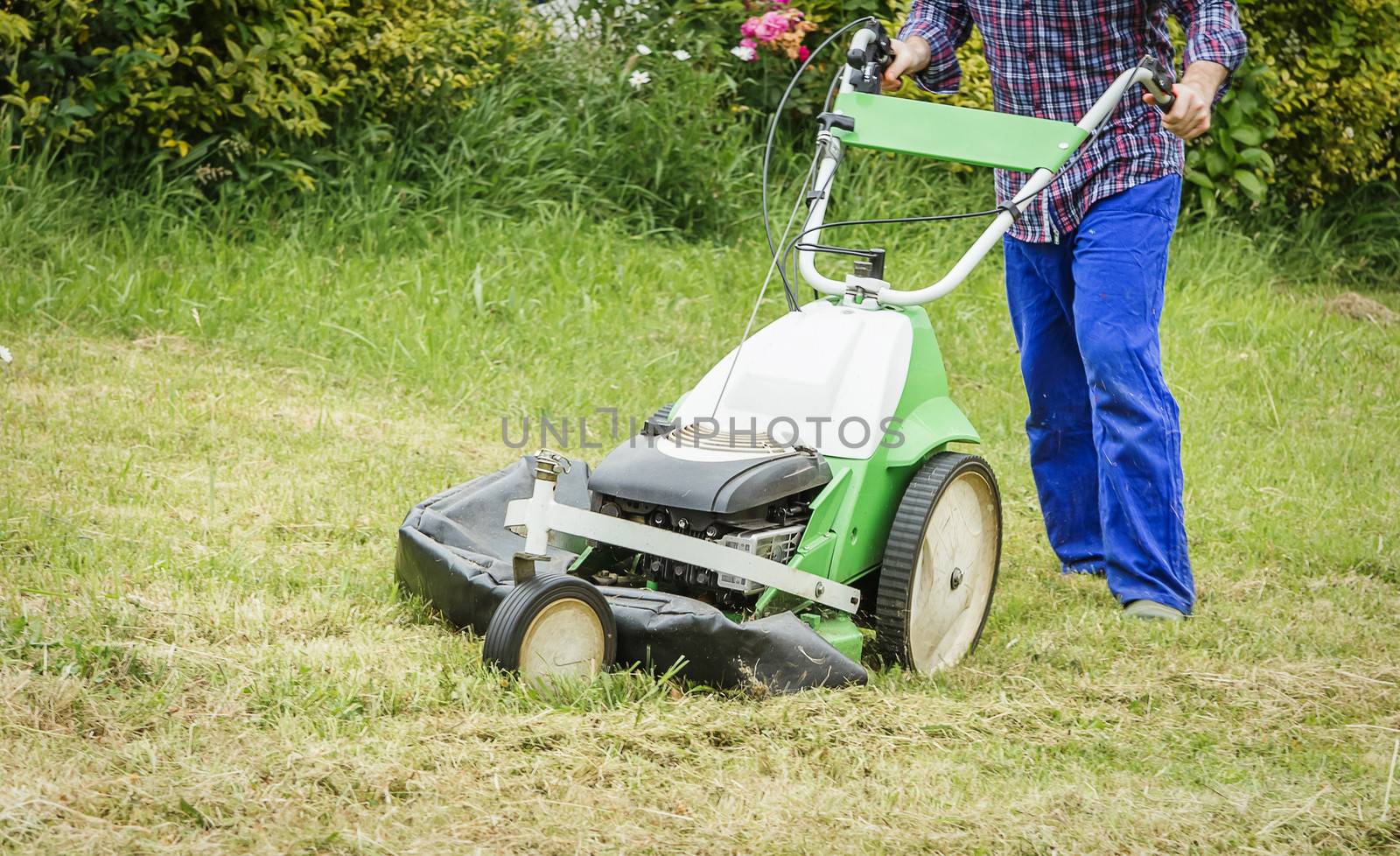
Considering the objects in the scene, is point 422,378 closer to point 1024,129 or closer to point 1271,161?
point 1024,129

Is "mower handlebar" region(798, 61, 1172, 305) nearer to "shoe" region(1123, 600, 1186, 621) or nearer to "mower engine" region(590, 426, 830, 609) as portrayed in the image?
"mower engine" region(590, 426, 830, 609)

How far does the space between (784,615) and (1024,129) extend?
46.3 inches

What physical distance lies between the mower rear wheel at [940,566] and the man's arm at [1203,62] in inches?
33.4

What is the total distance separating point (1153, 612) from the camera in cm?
337

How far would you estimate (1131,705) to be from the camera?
2855 mm

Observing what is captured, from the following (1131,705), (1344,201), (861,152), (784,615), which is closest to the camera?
(784,615)

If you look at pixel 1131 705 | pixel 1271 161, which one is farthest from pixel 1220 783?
pixel 1271 161

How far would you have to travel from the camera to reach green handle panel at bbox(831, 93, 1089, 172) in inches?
121

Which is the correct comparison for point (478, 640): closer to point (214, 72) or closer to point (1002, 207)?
point (1002, 207)

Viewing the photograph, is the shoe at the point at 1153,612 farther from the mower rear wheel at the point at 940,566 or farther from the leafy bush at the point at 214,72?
the leafy bush at the point at 214,72

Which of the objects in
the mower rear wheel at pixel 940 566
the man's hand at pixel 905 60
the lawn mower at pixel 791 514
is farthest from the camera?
the man's hand at pixel 905 60

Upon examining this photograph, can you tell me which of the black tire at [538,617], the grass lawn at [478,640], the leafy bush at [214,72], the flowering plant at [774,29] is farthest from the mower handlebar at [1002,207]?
the flowering plant at [774,29]

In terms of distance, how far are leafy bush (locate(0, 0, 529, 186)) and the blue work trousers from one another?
3.10m

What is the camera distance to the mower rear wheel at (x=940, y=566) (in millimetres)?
2818
